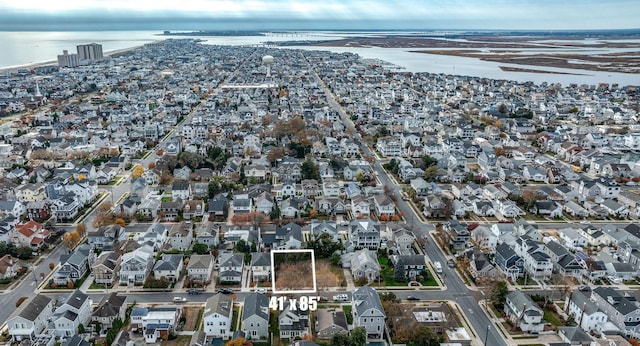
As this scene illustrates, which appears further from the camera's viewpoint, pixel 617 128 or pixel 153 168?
pixel 617 128

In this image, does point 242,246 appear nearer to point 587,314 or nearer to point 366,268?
point 366,268

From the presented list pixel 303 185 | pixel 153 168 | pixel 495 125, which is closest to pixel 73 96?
pixel 153 168

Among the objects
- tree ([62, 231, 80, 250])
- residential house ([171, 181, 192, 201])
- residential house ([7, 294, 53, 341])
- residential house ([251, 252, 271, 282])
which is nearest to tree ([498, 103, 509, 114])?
residential house ([171, 181, 192, 201])

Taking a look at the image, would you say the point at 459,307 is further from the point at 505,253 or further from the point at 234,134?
the point at 234,134

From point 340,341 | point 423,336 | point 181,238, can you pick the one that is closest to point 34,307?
point 181,238

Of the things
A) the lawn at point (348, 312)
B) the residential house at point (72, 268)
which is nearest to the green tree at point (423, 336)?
the lawn at point (348, 312)
